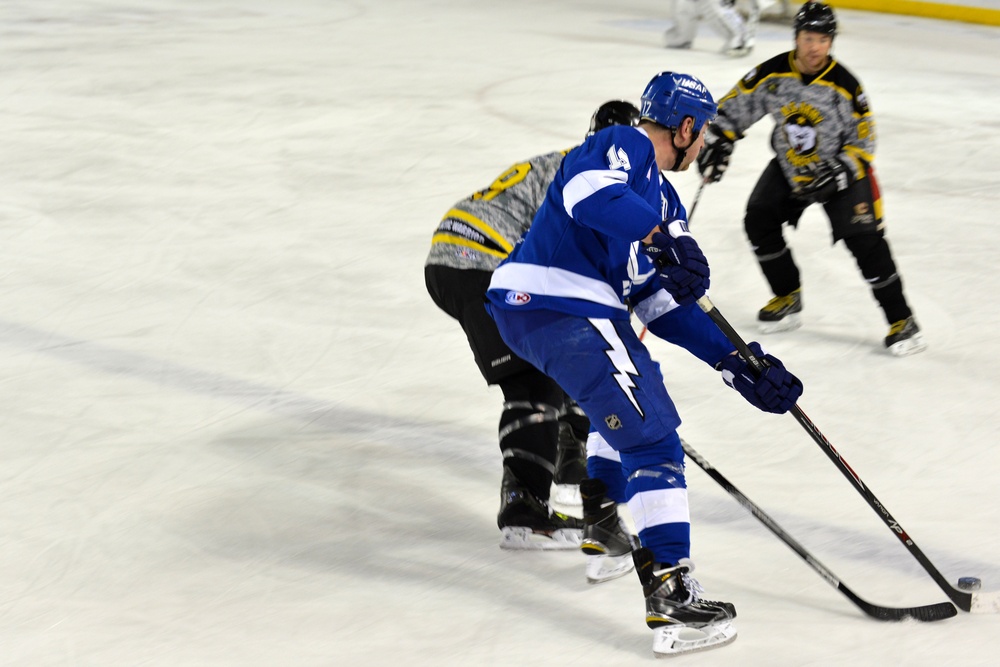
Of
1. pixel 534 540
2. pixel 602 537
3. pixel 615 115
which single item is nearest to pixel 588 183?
pixel 615 115

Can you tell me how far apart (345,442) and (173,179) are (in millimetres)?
3273

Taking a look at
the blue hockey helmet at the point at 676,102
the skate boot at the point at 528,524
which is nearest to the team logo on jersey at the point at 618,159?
the blue hockey helmet at the point at 676,102

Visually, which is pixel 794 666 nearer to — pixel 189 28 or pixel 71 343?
pixel 71 343

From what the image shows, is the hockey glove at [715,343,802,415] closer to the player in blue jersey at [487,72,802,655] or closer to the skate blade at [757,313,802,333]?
the player in blue jersey at [487,72,802,655]

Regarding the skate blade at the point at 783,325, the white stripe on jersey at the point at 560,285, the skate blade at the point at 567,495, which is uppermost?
the white stripe on jersey at the point at 560,285

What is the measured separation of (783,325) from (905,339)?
1.54 feet

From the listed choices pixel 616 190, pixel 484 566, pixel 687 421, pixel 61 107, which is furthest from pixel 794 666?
pixel 61 107

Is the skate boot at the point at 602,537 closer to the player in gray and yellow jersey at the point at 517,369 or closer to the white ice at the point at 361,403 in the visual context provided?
the white ice at the point at 361,403

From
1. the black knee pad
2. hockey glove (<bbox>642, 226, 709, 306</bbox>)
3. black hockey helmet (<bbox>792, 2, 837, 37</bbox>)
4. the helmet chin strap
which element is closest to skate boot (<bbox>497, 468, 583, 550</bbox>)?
hockey glove (<bbox>642, 226, 709, 306</bbox>)

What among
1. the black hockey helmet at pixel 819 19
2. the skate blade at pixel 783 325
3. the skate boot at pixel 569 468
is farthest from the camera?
the skate blade at pixel 783 325

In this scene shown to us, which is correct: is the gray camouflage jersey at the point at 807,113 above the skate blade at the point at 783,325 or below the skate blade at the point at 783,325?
above

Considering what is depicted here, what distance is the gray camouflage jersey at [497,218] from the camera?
3150 mm

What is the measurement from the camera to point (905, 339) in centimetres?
439

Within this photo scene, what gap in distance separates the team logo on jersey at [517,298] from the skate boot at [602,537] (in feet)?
1.55
